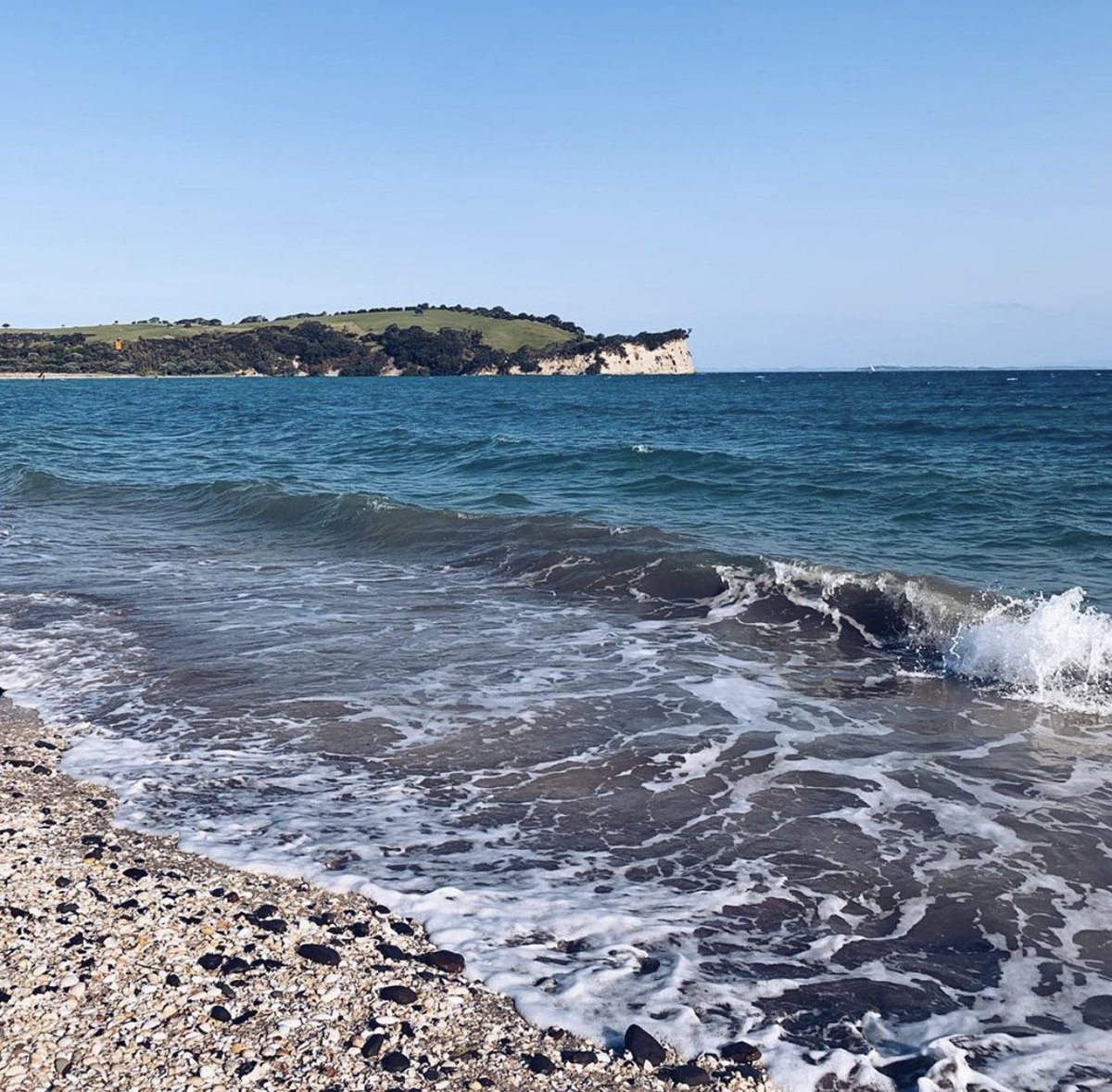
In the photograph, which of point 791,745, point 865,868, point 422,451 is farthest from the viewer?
point 422,451

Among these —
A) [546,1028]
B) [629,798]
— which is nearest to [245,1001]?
[546,1028]

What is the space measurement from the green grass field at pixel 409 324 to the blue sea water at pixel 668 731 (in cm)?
13651

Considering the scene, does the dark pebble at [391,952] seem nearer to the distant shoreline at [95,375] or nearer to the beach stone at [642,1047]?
the beach stone at [642,1047]

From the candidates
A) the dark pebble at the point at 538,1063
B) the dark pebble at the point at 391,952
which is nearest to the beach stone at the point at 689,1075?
the dark pebble at the point at 538,1063

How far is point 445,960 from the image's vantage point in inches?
192

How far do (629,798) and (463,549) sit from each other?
35.5ft

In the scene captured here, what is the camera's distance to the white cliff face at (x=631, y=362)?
149250 millimetres

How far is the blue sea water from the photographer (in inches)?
195

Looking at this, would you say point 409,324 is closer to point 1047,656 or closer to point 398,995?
point 1047,656

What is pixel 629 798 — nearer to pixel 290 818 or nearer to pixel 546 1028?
pixel 290 818

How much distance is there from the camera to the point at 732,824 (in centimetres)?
690

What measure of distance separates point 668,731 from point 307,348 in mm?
142666

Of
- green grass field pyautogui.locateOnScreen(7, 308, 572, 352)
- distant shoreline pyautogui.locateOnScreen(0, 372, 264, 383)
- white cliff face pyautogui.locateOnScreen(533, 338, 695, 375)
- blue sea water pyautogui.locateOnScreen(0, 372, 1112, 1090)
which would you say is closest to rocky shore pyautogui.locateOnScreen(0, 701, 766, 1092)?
blue sea water pyautogui.locateOnScreen(0, 372, 1112, 1090)

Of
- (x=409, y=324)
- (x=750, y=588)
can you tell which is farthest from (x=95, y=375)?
(x=750, y=588)
